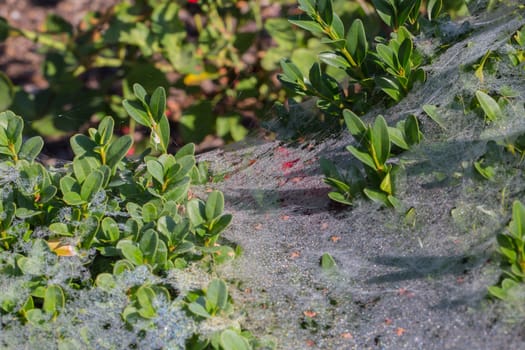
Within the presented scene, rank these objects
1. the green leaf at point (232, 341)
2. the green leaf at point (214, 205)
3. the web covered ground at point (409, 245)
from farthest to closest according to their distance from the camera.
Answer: the green leaf at point (214, 205) < the web covered ground at point (409, 245) < the green leaf at point (232, 341)

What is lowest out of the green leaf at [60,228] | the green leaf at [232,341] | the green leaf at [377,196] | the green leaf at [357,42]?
the green leaf at [232,341]

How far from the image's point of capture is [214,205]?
1.59m

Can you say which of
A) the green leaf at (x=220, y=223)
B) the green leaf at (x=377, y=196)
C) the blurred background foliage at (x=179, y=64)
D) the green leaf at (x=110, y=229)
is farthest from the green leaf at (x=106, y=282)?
the blurred background foliage at (x=179, y=64)

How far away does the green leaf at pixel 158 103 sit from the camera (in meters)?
1.88

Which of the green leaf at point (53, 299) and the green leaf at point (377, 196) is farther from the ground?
the green leaf at point (377, 196)

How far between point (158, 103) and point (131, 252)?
1.71 feet

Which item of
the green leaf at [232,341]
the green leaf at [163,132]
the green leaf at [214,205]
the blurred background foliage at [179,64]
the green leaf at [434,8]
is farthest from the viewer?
the blurred background foliage at [179,64]

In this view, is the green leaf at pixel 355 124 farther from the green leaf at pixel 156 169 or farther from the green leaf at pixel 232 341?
the green leaf at pixel 232 341

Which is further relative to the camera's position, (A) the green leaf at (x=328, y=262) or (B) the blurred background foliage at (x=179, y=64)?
(B) the blurred background foliage at (x=179, y=64)

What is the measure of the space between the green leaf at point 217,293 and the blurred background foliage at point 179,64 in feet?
7.95

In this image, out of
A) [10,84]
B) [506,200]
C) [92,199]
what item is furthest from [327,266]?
[10,84]

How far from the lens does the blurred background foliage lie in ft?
13.0

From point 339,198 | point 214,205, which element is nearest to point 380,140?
point 339,198

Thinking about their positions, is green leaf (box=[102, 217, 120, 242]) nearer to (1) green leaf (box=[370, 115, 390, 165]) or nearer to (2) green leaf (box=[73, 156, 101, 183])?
(2) green leaf (box=[73, 156, 101, 183])
